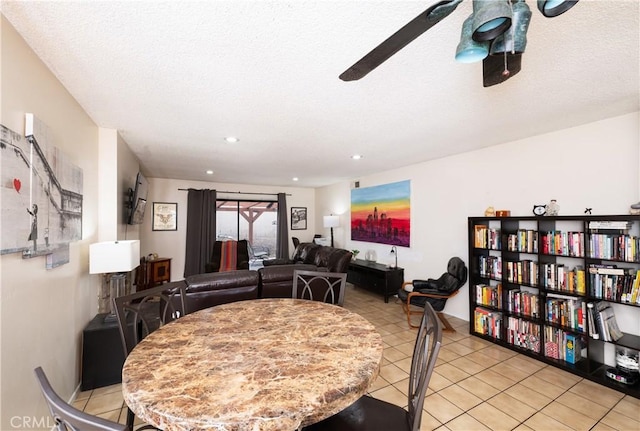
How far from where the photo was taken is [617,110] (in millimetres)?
2309

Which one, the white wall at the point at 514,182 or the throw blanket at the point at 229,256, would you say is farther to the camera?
the throw blanket at the point at 229,256

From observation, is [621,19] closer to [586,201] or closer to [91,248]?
[586,201]

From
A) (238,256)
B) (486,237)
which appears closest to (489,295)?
(486,237)

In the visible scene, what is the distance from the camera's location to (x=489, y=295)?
317 cm

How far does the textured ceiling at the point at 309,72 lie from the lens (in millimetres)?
1234

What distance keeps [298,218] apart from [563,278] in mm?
5693

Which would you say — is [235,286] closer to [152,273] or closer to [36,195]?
[36,195]

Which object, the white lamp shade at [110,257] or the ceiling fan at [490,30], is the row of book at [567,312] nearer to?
the ceiling fan at [490,30]

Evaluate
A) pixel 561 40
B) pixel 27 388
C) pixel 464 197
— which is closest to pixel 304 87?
pixel 561 40

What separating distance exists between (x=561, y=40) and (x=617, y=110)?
1.58 metres

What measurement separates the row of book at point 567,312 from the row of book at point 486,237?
2.37ft

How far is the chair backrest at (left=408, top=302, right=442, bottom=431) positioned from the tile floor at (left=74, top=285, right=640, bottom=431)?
3.10 ft

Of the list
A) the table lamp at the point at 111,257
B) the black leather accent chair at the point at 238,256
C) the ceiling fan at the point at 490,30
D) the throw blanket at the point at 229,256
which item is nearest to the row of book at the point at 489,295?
the ceiling fan at the point at 490,30

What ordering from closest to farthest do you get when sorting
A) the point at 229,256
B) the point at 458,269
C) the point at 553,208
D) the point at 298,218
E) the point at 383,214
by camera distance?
the point at 553,208 → the point at 458,269 → the point at 383,214 → the point at 229,256 → the point at 298,218
